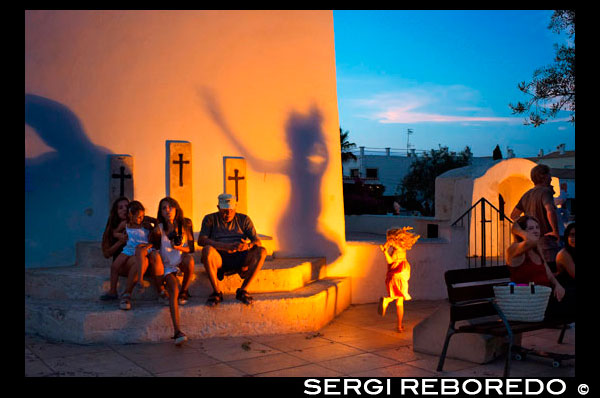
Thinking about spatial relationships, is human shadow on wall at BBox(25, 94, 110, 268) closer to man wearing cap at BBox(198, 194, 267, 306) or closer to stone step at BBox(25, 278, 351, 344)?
stone step at BBox(25, 278, 351, 344)

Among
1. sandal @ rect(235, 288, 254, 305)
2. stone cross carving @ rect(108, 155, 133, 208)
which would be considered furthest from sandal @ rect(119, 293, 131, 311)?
stone cross carving @ rect(108, 155, 133, 208)

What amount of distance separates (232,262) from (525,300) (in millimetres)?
3173

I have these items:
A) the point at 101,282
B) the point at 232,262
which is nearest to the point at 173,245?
the point at 232,262

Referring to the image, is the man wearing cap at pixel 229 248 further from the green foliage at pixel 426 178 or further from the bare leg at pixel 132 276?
the green foliage at pixel 426 178

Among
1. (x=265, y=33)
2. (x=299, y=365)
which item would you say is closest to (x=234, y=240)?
(x=299, y=365)

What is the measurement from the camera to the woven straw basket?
482cm

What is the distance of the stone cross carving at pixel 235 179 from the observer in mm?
8188

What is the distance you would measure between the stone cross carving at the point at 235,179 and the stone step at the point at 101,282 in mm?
1219

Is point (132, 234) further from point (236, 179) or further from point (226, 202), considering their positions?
point (236, 179)

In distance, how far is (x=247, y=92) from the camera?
8.32 meters

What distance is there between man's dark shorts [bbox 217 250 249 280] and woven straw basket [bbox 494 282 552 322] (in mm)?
2868

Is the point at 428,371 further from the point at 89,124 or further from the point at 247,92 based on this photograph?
the point at 89,124

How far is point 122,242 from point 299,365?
2.47 metres

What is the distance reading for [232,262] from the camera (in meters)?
6.50
